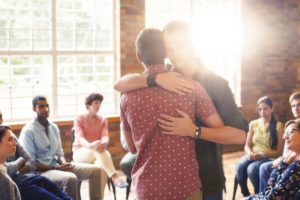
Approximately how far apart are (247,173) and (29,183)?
2.16 meters

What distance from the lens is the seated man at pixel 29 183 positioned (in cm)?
358

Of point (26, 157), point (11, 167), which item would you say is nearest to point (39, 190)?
point (11, 167)

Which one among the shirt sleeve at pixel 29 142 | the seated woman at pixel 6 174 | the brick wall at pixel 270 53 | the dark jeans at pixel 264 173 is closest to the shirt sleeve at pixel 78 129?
the shirt sleeve at pixel 29 142

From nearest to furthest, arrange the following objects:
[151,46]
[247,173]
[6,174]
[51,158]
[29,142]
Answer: [151,46] → [6,174] → [29,142] → [51,158] → [247,173]

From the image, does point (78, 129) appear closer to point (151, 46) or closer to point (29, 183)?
point (29, 183)

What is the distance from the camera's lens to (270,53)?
7211 mm

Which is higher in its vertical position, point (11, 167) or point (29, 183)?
point (11, 167)

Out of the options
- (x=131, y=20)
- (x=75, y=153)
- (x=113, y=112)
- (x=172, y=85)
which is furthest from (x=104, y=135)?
(x=172, y=85)

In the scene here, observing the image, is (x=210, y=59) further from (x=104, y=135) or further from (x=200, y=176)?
(x=200, y=176)

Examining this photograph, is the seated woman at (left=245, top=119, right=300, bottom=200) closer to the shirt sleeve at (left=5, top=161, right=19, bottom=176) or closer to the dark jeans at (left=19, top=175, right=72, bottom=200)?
the dark jeans at (left=19, top=175, right=72, bottom=200)

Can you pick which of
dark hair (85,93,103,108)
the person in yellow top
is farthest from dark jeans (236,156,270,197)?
dark hair (85,93,103,108)

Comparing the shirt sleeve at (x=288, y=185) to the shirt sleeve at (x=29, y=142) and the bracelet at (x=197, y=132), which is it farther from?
the shirt sleeve at (x=29, y=142)

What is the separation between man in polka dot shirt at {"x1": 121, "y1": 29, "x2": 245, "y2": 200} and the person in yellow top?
2905 millimetres

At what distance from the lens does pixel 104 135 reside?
496 centimetres
